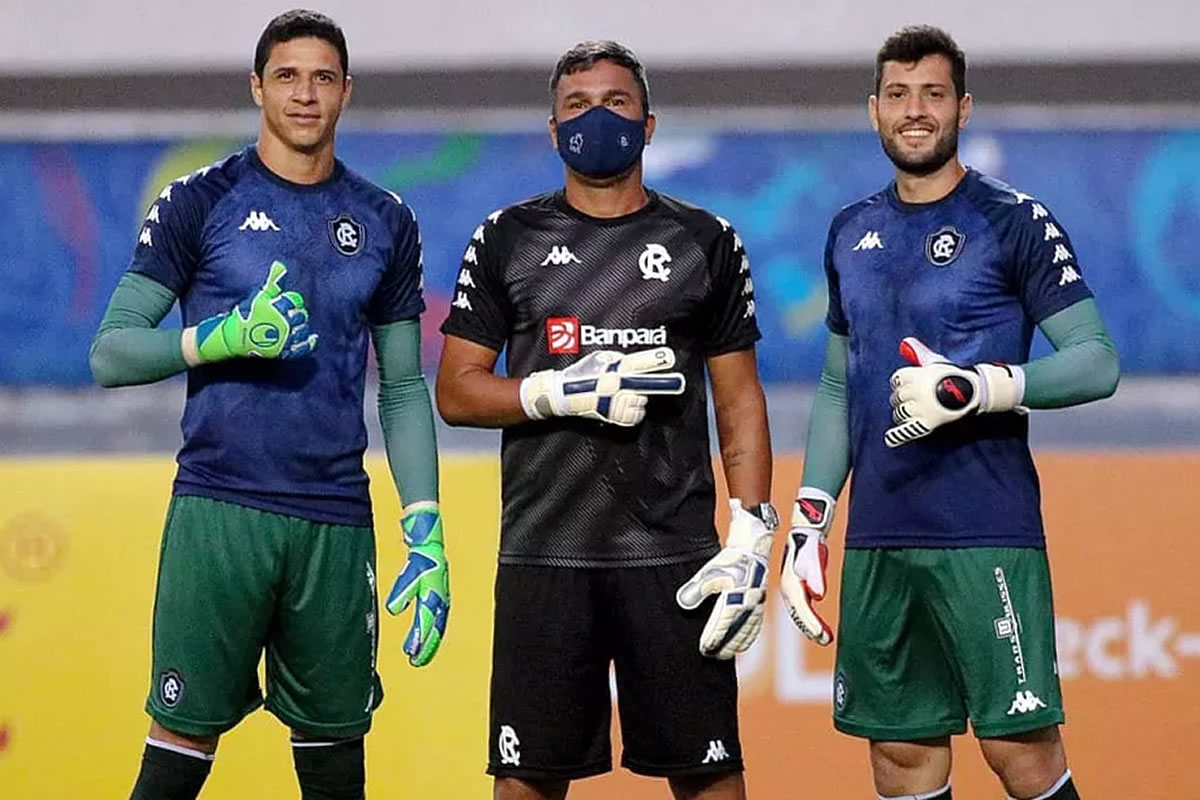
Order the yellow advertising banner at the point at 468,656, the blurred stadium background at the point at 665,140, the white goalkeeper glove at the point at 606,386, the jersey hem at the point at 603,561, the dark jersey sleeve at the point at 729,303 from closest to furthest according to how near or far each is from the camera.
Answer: the white goalkeeper glove at the point at 606,386 < the jersey hem at the point at 603,561 < the dark jersey sleeve at the point at 729,303 < the yellow advertising banner at the point at 468,656 < the blurred stadium background at the point at 665,140

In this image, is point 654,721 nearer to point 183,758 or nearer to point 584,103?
point 183,758

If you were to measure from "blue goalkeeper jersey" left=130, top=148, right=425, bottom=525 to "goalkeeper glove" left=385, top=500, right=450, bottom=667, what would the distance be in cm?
11

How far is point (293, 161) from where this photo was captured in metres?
3.74

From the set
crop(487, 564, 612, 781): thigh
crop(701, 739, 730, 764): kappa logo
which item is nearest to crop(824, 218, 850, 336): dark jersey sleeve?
crop(487, 564, 612, 781): thigh

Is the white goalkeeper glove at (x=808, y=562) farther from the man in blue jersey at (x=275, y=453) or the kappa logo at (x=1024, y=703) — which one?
the man in blue jersey at (x=275, y=453)

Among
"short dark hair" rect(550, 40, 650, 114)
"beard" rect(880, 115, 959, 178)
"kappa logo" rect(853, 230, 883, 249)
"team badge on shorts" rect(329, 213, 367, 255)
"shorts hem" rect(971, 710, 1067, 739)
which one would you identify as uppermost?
"short dark hair" rect(550, 40, 650, 114)

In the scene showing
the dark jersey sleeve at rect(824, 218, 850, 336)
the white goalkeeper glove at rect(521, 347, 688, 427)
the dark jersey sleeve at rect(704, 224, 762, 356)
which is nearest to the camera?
the white goalkeeper glove at rect(521, 347, 688, 427)

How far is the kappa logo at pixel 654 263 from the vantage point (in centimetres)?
359

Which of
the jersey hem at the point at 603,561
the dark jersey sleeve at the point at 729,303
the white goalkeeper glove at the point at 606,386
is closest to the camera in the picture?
the white goalkeeper glove at the point at 606,386

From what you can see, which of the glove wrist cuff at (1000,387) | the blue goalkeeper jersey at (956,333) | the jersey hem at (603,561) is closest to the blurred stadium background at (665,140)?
the blue goalkeeper jersey at (956,333)

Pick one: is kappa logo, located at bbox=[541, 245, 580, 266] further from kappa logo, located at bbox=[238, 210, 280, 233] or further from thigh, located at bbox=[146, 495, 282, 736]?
thigh, located at bbox=[146, 495, 282, 736]

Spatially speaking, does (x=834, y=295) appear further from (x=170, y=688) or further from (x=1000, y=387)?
(x=170, y=688)

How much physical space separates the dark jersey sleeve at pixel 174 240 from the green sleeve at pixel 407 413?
1.32ft

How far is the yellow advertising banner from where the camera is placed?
200 inches
